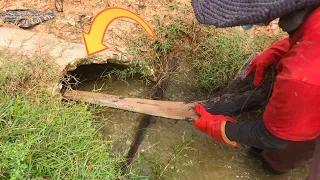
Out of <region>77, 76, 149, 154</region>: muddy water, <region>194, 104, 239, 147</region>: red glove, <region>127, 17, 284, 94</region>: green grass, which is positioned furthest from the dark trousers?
<region>77, 76, 149, 154</region>: muddy water

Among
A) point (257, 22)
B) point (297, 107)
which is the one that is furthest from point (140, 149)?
point (257, 22)

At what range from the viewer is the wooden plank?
8.62 feet

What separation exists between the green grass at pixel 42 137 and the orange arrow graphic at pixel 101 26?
0.52m

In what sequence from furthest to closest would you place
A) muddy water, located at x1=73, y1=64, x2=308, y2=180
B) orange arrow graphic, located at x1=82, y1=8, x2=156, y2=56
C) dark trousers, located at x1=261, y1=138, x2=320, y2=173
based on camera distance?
orange arrow graphic, located at x1=82, y1=8, x2=156, y2=56, muddy water, located at x1=73, y1=64, x2=308, y2=180, dark trousers, located at x1=261, y1=138, x2=320, y2=173

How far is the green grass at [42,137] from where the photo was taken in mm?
1920

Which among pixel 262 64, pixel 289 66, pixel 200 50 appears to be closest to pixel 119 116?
pixel 200 50

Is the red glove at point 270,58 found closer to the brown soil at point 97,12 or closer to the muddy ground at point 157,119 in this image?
the muddy ground at point 157,119

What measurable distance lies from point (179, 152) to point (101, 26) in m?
1.24

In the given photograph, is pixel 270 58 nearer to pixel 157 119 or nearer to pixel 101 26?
pixel 157 119

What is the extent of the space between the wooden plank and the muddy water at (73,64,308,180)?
0.12m

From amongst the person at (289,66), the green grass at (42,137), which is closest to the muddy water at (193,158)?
the green grass at (42,137)

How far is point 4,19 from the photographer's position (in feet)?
9.53

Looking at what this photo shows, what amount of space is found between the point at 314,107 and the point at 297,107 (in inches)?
3.0

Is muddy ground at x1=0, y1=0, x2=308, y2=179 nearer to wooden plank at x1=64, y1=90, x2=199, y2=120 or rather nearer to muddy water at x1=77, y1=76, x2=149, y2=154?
muddy water at x1=77, y1=76, x2=149, y2=154
